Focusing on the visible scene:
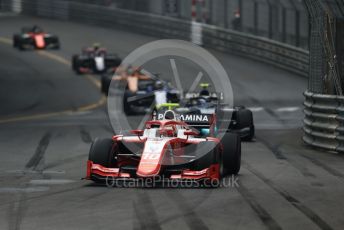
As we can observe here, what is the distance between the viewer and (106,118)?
31.8 m

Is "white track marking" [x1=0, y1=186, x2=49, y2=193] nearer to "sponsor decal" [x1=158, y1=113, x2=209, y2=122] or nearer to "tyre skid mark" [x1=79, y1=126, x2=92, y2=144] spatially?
"sponsor decal" [x1=158, y1=113, x2=209, y2=122]

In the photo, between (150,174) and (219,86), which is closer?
(150,174)

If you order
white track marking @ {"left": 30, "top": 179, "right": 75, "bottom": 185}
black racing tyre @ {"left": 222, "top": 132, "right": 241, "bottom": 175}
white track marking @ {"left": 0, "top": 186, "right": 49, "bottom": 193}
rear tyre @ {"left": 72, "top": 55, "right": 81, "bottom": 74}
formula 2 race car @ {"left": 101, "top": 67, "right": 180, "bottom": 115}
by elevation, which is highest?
black racing tyre @ {"left": 222, "top": 132, "right": 241, "bottom": 175}

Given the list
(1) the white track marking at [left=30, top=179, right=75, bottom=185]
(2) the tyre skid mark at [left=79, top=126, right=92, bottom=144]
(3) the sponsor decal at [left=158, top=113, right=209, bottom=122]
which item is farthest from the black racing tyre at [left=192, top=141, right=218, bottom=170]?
(2) the tyre skid mark at [left=79, top=126, right=92, bottom=144]

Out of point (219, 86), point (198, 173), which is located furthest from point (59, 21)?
point (198, 173)

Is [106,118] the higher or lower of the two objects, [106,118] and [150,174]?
the lower

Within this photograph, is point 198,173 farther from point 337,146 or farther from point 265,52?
point 265,52

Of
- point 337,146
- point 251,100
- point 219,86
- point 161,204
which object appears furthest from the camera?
point 219,86

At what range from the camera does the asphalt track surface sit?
13.1 m

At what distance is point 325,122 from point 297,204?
26.4 ft

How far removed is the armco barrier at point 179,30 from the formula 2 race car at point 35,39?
19.0 ft

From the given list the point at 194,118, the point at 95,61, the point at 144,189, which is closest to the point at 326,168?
the point at 194,118

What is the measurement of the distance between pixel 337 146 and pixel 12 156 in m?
6.89

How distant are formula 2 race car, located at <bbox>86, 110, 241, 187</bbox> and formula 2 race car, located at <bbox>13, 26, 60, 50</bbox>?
3526cm
